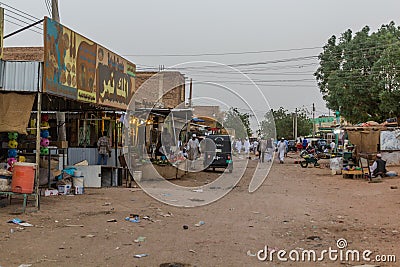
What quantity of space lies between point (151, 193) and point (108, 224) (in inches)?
185

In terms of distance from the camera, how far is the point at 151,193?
13.5 m

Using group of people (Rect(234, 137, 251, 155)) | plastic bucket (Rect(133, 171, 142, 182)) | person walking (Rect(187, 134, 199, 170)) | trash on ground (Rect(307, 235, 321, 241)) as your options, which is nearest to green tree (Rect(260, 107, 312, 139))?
group of people (Rect(234, 137, 251, 155))

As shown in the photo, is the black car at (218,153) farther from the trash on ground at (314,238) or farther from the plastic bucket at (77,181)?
the trash on ground at (314,238)

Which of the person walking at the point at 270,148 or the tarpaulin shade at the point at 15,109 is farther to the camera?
the person walking at the point at 270,148

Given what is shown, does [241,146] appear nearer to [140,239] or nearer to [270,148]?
[270,148]

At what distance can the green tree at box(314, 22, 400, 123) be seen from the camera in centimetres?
2944

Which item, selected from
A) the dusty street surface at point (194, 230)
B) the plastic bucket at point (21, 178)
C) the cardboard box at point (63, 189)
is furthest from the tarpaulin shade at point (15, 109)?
the cardboard box at point (63, 189)

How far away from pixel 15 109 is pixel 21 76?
2.77 ft

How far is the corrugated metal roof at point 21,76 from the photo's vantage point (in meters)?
10.0

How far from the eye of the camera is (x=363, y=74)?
108 feet

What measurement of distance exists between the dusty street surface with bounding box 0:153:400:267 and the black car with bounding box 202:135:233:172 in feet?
29.3

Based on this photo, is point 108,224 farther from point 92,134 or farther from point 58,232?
point 92,134

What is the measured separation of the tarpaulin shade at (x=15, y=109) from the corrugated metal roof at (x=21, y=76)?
0.40m

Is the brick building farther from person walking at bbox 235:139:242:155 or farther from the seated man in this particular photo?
the seated man
